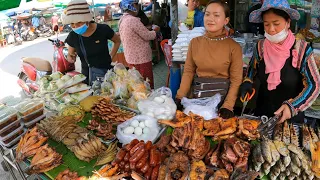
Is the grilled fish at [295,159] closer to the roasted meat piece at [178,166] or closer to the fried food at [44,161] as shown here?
the roasted meat piece at [178,166]

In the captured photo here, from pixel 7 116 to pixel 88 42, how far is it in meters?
1.74

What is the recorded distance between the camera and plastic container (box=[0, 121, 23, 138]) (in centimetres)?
241

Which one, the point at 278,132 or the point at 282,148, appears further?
the point at 278,132

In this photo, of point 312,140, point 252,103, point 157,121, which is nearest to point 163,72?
point 252,103

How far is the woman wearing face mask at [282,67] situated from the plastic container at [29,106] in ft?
6.50

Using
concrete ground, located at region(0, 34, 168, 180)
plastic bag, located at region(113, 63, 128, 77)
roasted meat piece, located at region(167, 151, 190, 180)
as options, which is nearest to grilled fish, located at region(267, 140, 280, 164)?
roasted meat piece, located at region(167, 151, 190, 180)

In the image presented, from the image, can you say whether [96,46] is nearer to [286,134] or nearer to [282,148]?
[286,134]

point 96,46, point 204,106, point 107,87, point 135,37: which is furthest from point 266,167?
point 135,37

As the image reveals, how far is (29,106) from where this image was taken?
2.64 metres

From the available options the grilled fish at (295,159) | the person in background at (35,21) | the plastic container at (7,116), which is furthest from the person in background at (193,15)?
the person in background at (35,21)

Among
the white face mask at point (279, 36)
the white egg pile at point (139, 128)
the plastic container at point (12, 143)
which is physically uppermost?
the white face mask at point (279, 36)

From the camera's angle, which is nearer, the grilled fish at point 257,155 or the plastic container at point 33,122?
the grilled fish at point 257,155

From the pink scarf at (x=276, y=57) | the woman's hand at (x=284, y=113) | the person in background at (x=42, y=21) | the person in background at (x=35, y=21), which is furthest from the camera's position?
the person in background at (x=42, y=21)

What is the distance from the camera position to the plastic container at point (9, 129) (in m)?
2.41
